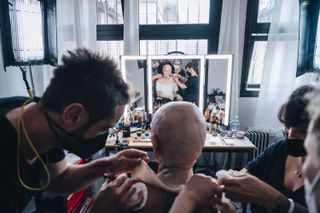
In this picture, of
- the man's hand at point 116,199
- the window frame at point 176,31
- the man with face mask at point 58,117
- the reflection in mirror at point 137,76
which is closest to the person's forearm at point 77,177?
the man with face mask at point 58,117

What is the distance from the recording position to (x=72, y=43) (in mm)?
2578

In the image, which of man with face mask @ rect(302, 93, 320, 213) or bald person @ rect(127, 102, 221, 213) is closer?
man with face mask @ rect(302, 93, 320, 213)

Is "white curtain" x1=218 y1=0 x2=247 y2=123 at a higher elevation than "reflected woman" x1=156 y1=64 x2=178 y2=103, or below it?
higher

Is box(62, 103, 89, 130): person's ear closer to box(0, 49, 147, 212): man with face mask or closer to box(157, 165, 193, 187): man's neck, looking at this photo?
box(0, 49, 147, 212): man with face mask

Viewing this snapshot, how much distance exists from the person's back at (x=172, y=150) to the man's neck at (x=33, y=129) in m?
0.40

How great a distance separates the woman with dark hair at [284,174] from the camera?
0.96 meters

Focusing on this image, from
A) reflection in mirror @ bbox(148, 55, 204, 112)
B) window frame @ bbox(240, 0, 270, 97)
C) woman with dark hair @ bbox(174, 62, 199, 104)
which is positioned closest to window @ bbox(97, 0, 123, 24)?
reflection in mirror @ bbox(148, 55, 204, 112)

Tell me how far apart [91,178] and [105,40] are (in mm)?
2035

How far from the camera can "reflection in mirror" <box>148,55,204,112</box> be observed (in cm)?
237

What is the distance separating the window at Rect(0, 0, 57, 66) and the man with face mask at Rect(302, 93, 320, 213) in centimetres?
192

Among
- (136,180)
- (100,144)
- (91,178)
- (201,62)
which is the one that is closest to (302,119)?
(136,180)

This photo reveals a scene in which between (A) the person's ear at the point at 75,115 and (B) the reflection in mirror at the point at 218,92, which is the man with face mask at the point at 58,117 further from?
(B) the reflection in mirror at the point at 218,92

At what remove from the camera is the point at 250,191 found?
3.17 feet

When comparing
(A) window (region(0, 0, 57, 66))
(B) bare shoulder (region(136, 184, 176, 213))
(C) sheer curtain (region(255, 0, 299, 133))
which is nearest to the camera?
(B) bare shoulder (region(136, 184, 176, 213))
